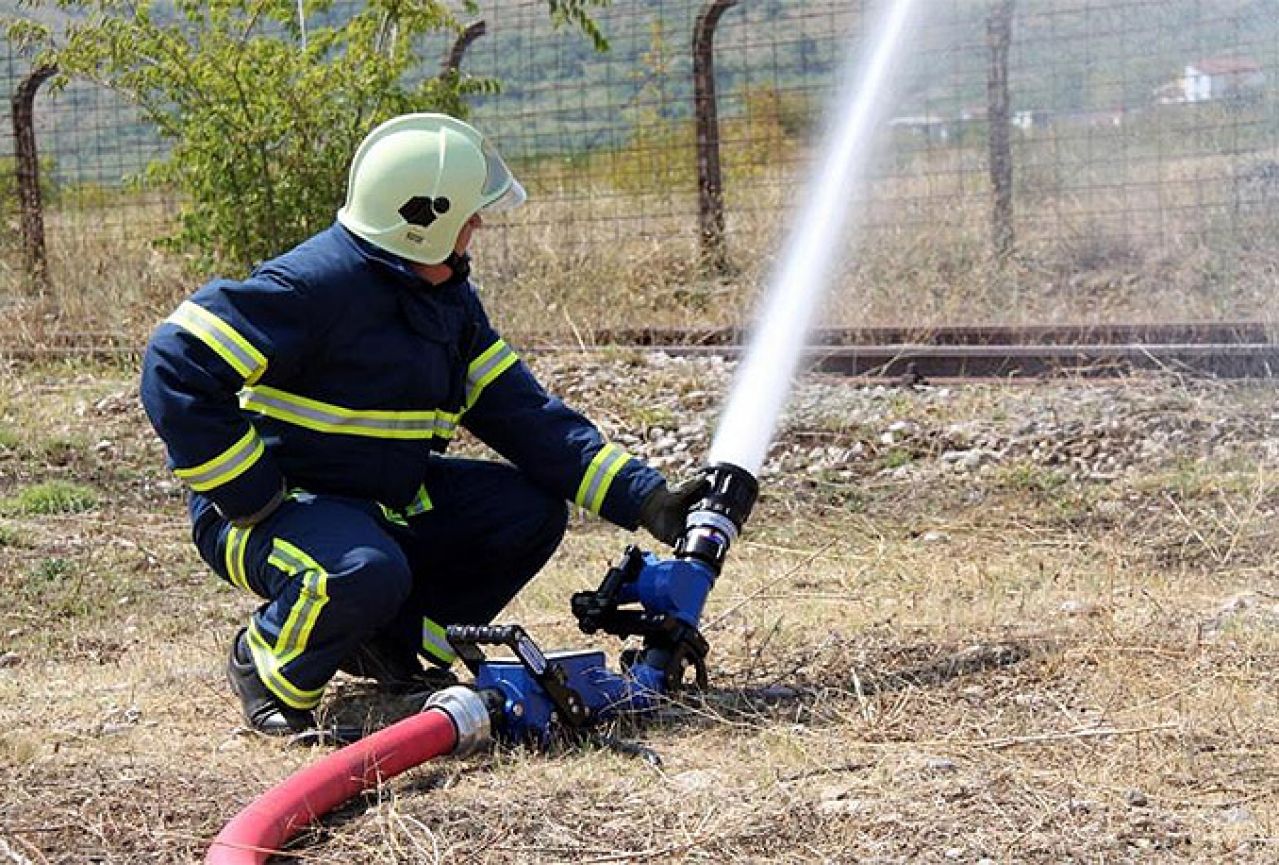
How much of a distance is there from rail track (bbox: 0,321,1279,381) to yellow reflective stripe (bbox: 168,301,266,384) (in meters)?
4.54

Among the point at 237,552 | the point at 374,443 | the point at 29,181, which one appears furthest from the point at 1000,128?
the point at 237,552

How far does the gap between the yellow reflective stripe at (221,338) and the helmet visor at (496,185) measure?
68cm

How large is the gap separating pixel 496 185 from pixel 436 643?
44.7 inches

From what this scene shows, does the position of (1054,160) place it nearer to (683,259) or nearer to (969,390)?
(683,259)

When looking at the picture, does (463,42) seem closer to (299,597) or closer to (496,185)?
(496,185)

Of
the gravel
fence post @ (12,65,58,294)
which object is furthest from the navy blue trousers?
fence post @ (12,65,58,294)

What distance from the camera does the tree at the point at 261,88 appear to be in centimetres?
919

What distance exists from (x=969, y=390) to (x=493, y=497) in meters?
3.73

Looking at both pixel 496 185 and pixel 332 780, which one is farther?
pixel 496 185

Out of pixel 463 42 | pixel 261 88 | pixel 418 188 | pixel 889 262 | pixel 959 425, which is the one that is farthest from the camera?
pixel 463 42

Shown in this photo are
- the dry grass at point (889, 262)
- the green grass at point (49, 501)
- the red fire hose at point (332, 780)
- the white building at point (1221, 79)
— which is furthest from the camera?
the white building at point (1221, 79)

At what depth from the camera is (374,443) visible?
15.0 ft

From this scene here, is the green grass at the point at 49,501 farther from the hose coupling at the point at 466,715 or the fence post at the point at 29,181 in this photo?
the fence post at the point at 29,181

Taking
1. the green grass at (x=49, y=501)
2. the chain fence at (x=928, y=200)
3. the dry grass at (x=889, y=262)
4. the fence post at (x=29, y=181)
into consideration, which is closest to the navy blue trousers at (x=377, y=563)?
the green grass at (x=49, y=501)
